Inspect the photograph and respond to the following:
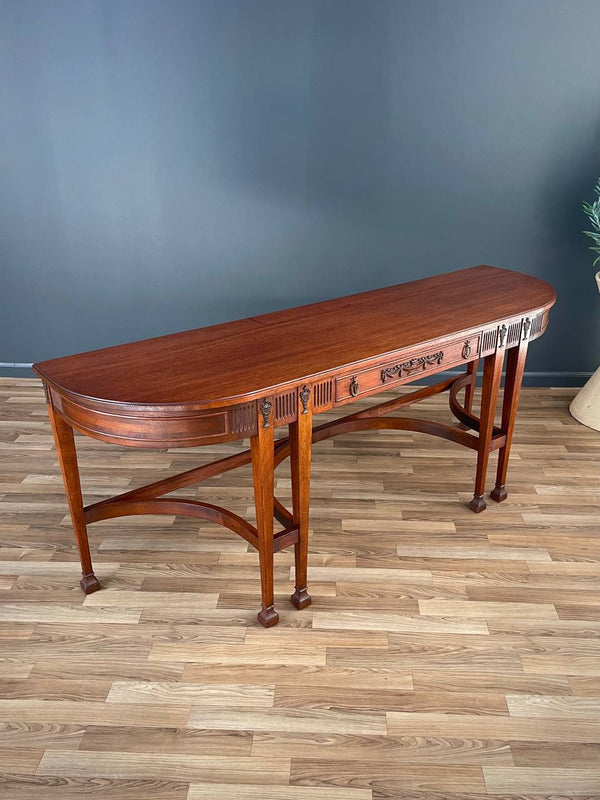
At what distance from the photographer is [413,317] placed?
2508 millimetres

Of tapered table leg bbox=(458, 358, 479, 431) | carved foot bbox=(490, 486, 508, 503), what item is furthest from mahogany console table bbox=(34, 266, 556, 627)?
tapered table leg bbox=(458, 358, 479, 431)

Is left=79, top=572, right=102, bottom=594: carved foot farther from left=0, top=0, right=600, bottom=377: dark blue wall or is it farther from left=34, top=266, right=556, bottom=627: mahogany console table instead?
left=0, top=0, right=600, bottom=377: dark blue wall

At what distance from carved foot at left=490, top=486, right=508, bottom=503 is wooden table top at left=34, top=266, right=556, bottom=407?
798 mm

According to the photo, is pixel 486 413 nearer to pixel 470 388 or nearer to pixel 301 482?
pixel 470 388

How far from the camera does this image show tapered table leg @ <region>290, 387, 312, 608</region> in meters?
2.09

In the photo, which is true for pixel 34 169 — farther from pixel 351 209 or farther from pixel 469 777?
pixel 469 777

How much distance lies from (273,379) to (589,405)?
7.62 feet

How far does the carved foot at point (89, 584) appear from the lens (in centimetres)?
244

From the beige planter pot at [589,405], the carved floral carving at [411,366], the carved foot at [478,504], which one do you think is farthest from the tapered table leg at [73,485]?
the beige planter pot at [589,405]

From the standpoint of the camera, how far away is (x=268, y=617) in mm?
2285

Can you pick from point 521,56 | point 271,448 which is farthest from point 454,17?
point 271,448

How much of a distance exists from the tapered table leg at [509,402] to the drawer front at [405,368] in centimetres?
32

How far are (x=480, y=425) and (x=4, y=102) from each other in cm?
288

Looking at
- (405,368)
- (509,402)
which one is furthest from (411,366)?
(509,402)
